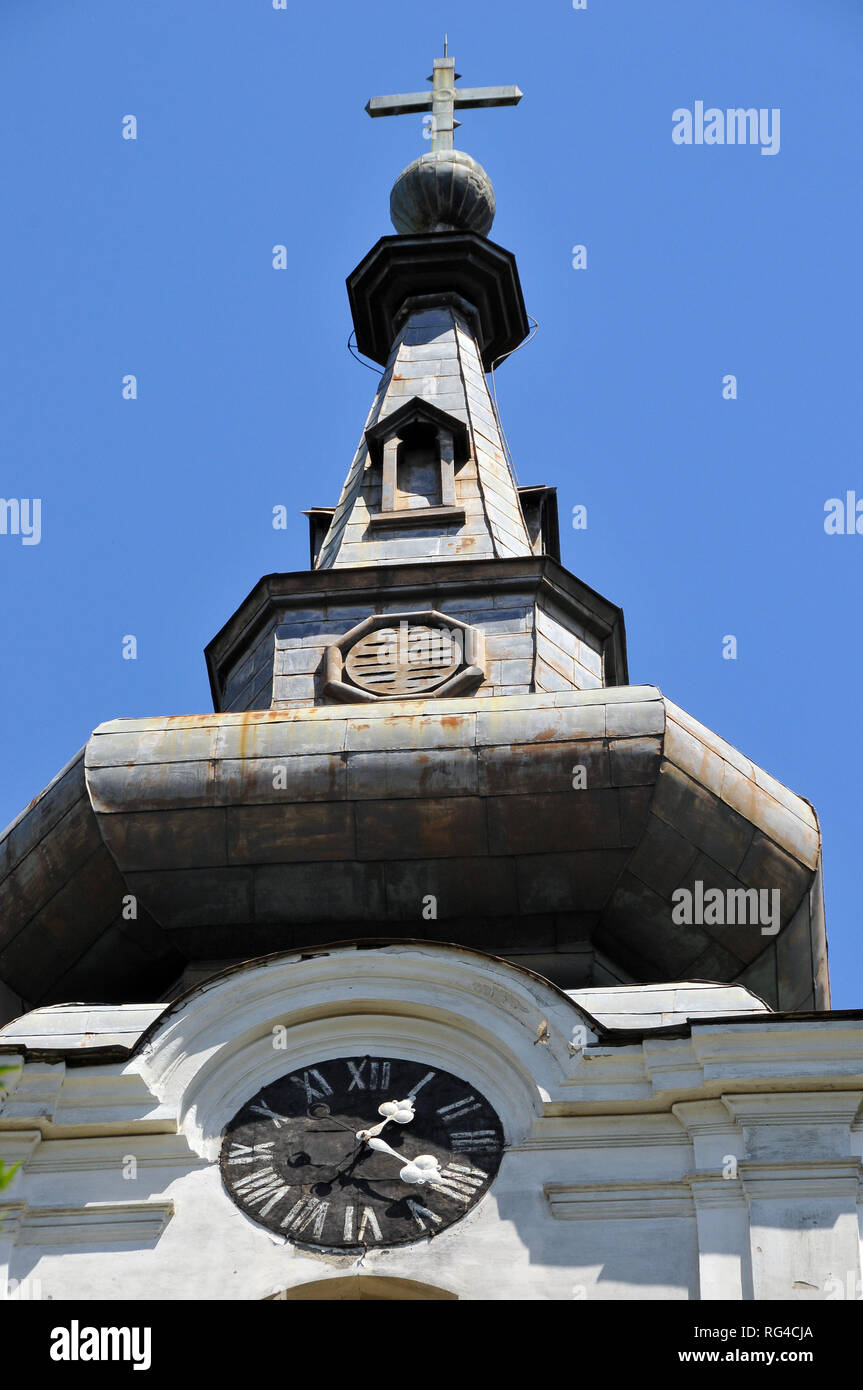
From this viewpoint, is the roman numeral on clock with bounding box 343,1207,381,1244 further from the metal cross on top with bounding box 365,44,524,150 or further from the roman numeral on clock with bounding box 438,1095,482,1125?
the metal cross on top with bounding box 365,44,524,150

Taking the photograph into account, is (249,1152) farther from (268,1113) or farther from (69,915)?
(69,915)

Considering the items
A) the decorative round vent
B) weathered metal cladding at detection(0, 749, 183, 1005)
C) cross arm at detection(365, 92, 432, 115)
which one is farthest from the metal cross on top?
weathered metal cladding at detection(0, 749, 183, 1005)

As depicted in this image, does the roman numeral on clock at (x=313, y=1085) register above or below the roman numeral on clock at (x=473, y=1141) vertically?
above

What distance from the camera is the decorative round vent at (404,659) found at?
71.2ft

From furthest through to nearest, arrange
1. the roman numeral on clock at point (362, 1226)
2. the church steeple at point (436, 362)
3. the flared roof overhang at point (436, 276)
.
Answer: the flared roof overhang at point (436, 276), the church steeple at point (436, 362), the roman numeral on clock at point (362, 1226)

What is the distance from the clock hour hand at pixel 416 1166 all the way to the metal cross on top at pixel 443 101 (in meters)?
15.3

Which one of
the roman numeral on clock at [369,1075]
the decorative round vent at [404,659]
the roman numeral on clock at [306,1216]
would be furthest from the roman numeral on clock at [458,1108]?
the decorative round vent at [404,659]

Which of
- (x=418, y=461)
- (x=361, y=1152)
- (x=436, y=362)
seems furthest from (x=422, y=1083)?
(x=436, y=362)

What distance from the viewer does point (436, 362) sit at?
90.5ft

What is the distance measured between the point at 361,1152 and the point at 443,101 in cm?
1593

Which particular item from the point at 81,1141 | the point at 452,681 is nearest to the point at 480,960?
the point at 81,1141
